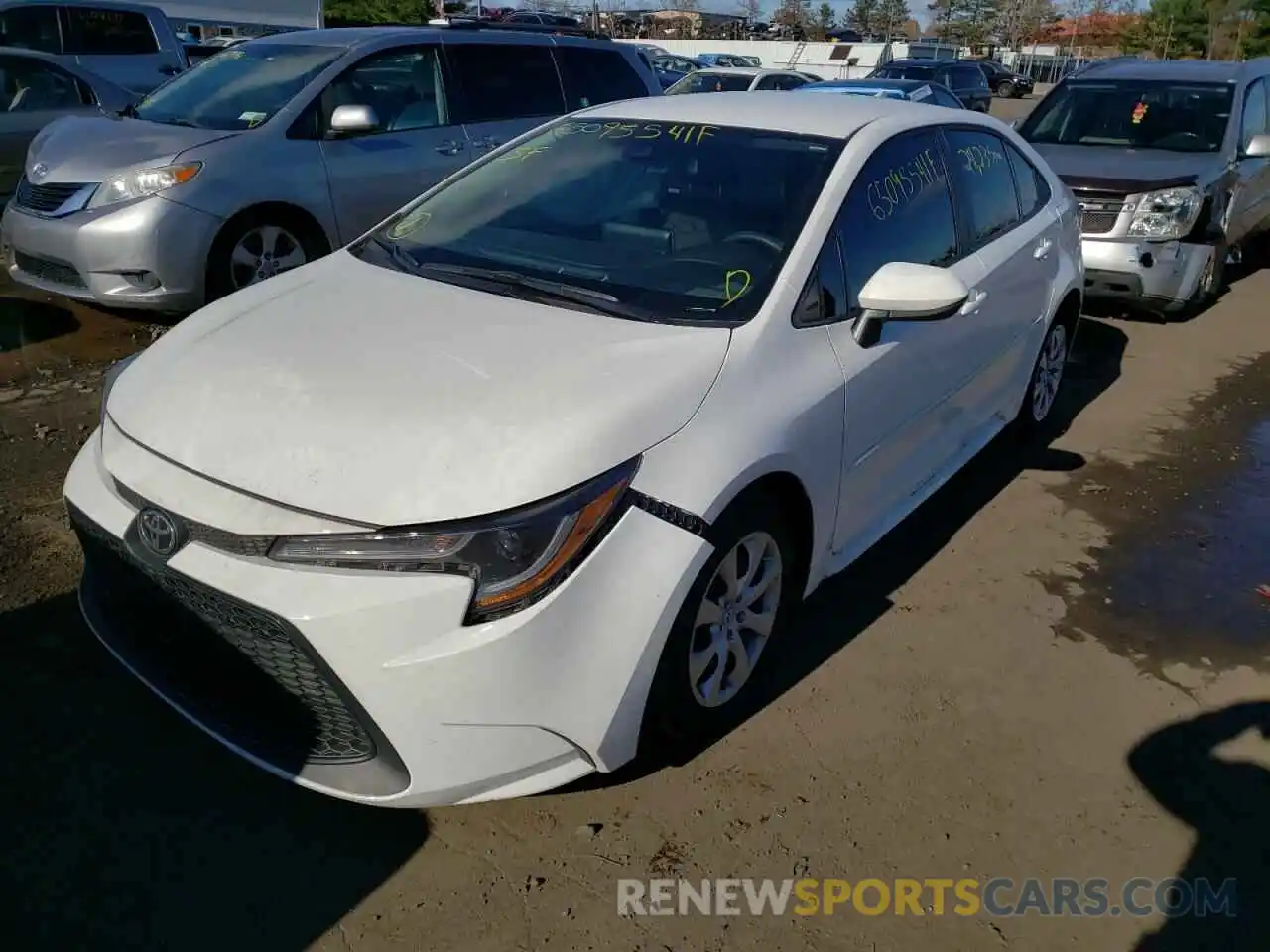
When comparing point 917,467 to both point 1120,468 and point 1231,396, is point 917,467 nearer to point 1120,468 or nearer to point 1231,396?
point 1120,468

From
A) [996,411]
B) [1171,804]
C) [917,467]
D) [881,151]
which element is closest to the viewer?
[1171,804]

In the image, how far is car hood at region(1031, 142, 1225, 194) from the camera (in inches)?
275

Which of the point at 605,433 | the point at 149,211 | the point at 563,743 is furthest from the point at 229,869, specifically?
the point at 149,211

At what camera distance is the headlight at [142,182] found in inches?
222

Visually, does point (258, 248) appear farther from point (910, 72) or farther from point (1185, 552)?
point (910, 72)

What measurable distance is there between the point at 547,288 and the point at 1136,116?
691 cm

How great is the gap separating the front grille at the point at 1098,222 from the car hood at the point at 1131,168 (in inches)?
6.7

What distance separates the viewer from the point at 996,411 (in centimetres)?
448

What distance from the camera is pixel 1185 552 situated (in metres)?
4.20

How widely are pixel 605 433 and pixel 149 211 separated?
429cm

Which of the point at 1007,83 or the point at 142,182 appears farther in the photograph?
the point at 1007,83

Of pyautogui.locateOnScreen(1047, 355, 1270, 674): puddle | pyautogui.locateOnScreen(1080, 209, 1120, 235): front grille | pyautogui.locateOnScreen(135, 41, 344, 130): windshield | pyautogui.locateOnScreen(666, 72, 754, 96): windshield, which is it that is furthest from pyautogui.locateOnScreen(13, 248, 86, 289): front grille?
pyautogui.locateOnScreen(666, 72, 754, 96): windshield

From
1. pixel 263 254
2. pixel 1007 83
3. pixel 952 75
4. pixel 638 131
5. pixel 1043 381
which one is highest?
pixel 638 131

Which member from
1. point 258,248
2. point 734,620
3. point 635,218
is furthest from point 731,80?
point 734,620
